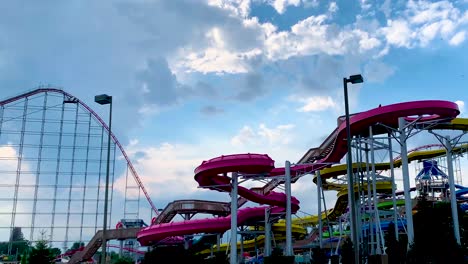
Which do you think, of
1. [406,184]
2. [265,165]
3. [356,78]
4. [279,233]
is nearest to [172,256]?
[356,78]

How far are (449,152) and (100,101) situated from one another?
25.1 m

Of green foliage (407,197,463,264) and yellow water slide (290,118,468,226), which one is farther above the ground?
yellow water slide (290,118,468,226)

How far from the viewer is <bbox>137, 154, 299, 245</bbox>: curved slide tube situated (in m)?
36.5

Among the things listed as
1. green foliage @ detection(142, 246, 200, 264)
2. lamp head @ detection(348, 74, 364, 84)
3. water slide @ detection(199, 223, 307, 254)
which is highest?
lamp head @ detection(348, 74, 364, 84)

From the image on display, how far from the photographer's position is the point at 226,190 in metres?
41.0

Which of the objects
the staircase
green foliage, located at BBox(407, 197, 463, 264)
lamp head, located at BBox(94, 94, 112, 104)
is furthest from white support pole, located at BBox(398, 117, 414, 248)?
the staircase

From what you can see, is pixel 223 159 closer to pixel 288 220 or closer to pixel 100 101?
pixel 288 220

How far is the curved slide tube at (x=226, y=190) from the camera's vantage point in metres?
36.5

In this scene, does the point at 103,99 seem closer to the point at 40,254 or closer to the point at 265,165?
the point at 40,254

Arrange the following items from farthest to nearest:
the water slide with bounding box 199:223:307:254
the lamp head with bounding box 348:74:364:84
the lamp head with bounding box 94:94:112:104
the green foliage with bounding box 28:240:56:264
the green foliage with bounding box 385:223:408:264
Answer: the water slide with bounding box 199:223:307:254 → the green foliage with bounding box 385:223:408:264 → the green foliage with bounding box 28:240:56:264 → the lamp head with bounding box 94:94:112:104 → the lamp head with bounding box 348:74:364:84

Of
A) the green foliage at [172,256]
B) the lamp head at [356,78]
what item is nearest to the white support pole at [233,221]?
the green foliage at [172,256]

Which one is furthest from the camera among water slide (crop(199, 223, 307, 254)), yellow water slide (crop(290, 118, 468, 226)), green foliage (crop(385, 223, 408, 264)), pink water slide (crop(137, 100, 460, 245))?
water slide (crop(199, 223, 307, 254))

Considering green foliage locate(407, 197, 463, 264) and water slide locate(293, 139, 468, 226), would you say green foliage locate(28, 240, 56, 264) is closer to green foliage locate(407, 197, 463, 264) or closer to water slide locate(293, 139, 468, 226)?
green foliage locate(407, 197, 463, 264)

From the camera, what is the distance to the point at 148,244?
5216 centimetres
